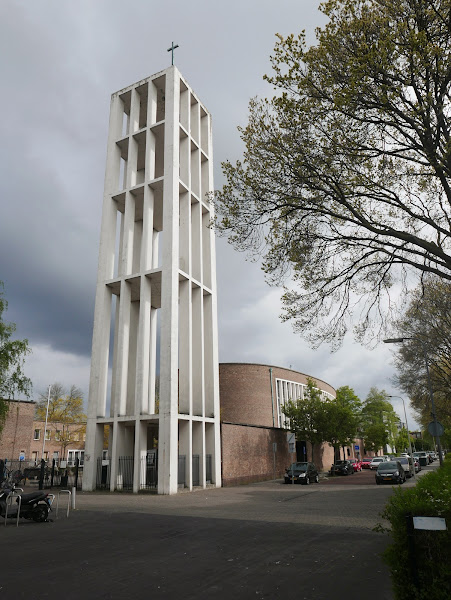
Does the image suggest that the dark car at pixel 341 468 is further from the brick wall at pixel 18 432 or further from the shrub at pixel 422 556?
the shrub at pixel 422 556

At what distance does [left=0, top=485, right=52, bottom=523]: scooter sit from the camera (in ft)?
38.3

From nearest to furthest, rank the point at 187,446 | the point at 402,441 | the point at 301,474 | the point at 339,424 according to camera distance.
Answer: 1. the point at 187,446
2. the point at 301,474
3. the point at 339,424
4. the point at 402,441

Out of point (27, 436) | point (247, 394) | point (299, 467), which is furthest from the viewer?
point (247, 394)

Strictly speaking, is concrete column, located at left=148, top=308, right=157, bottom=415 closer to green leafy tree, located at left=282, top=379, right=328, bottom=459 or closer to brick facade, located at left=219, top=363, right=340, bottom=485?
brick facade, located at left=219, top=363, right=340, bottom=485

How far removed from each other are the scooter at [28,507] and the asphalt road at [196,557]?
252 millimetres

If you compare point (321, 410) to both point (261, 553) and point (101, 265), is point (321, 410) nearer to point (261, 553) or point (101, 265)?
point (101, 265)

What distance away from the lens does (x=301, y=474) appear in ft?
94.1

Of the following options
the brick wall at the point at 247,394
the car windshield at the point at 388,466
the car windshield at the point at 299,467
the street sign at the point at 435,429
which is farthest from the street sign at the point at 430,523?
the brick wall at the point at 247,394

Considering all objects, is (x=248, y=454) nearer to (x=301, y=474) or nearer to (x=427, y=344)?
(x=301, y=474)

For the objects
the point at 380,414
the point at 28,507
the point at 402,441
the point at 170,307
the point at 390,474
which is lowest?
the point at 390,474

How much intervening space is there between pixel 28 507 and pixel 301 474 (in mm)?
20645

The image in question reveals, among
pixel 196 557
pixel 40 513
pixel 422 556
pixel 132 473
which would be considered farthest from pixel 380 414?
pixel 422 556

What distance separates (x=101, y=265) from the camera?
26.4 metres

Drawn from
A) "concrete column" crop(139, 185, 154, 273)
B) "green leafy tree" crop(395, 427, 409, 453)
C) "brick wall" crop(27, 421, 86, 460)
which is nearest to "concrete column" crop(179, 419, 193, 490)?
"concrete column" crop(139, 185, 154, 273)
